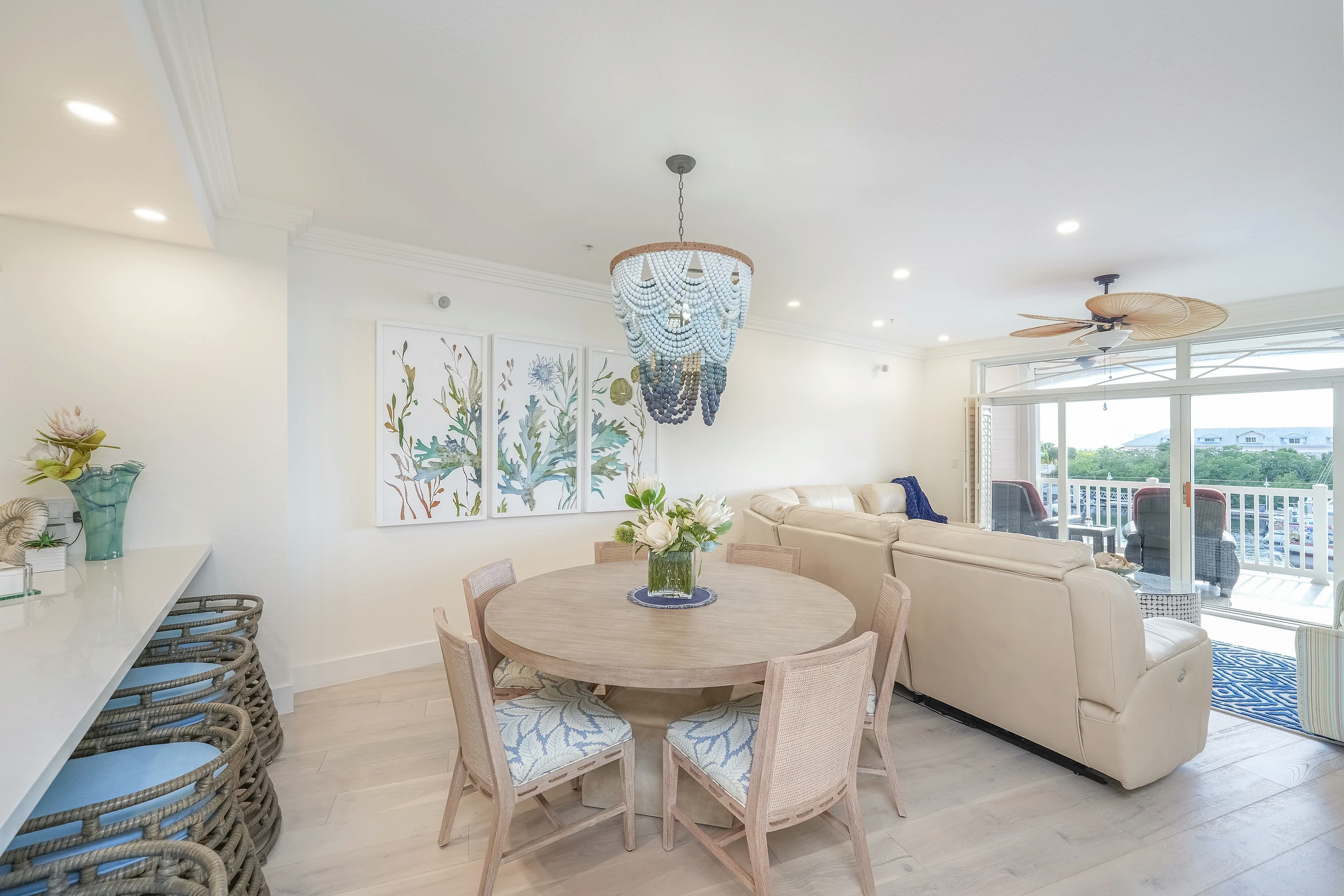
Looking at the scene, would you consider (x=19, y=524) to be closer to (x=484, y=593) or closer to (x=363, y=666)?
(x=363, y=666)

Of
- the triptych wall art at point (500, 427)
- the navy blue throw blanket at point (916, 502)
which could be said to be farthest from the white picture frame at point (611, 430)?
the navy blue throw blanket at point (916, 502)

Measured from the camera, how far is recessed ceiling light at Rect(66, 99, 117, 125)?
5.01 ft

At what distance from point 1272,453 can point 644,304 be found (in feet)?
17.9

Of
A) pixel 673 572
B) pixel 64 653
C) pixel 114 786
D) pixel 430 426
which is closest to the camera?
pixel 114 786

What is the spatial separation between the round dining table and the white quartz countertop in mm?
891

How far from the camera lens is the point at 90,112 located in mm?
1566

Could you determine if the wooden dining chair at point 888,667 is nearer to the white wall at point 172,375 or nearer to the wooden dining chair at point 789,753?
the wooden dining chair at point 789,753

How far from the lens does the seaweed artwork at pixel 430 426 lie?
10.5ft

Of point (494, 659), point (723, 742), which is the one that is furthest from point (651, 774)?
point (494, 659)

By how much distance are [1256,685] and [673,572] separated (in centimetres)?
366

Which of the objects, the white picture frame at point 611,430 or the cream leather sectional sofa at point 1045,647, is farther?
the white picture frame at point 611,430

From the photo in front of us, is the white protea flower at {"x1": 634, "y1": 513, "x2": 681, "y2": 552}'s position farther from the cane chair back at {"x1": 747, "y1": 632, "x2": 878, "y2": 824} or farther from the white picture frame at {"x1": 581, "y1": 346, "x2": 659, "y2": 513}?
the white picture frame at {"x1": 581, "y1": 346, "x2": 659, "y2": 513}

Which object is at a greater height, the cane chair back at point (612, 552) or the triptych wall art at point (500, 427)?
the triptych wall art at point (500, 427)

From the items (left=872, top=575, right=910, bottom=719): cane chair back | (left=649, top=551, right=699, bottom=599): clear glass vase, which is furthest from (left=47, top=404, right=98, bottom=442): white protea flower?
(left=872, top=575, right=910, bottom=719): cane chair back
